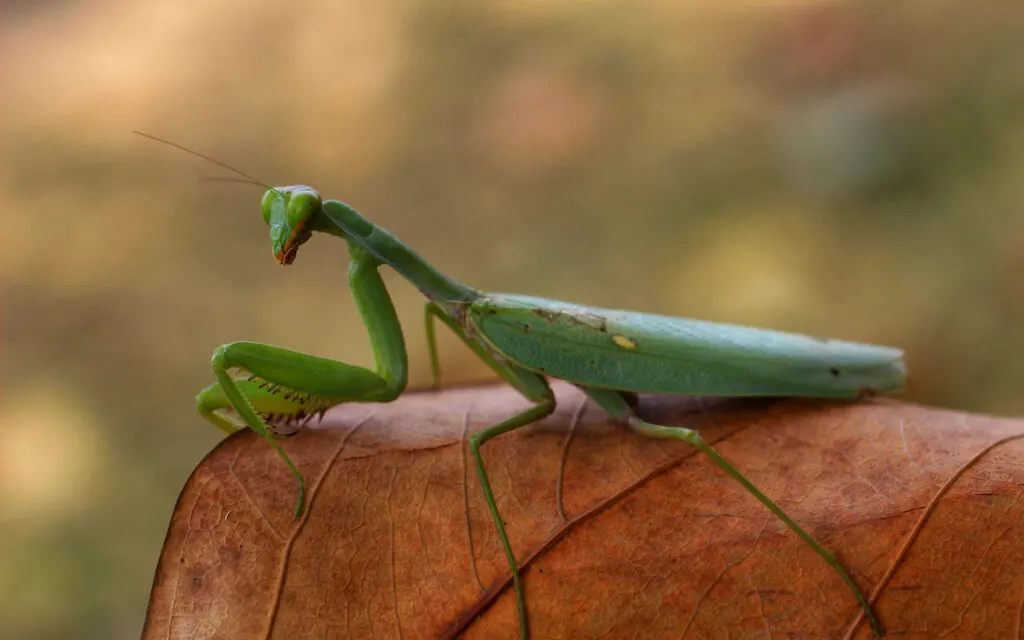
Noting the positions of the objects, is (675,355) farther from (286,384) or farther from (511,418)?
(286,384)

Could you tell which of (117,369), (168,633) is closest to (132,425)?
(117,369)

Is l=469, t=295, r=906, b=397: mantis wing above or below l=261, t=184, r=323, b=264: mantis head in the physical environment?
below

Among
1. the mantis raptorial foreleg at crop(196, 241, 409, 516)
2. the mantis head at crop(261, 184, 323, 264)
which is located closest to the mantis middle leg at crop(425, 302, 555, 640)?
the mantis raptorial foreleg at crop(196, 241, 409, 516)

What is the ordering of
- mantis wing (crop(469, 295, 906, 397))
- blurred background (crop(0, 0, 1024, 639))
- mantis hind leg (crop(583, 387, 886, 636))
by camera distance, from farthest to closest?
1. blurred background (crop(0, 0, 1024, 639))
2. mantis wing (crop(469, 295, 906, 397))
3. mantis hind leg (crop(583, 387, 886, 636))

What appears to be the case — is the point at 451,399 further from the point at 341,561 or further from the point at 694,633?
the point at 694,633

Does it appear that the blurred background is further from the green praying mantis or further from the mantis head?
the mantis head

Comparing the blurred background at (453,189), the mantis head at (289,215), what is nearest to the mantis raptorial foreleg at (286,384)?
the mantis head at (289,215)
